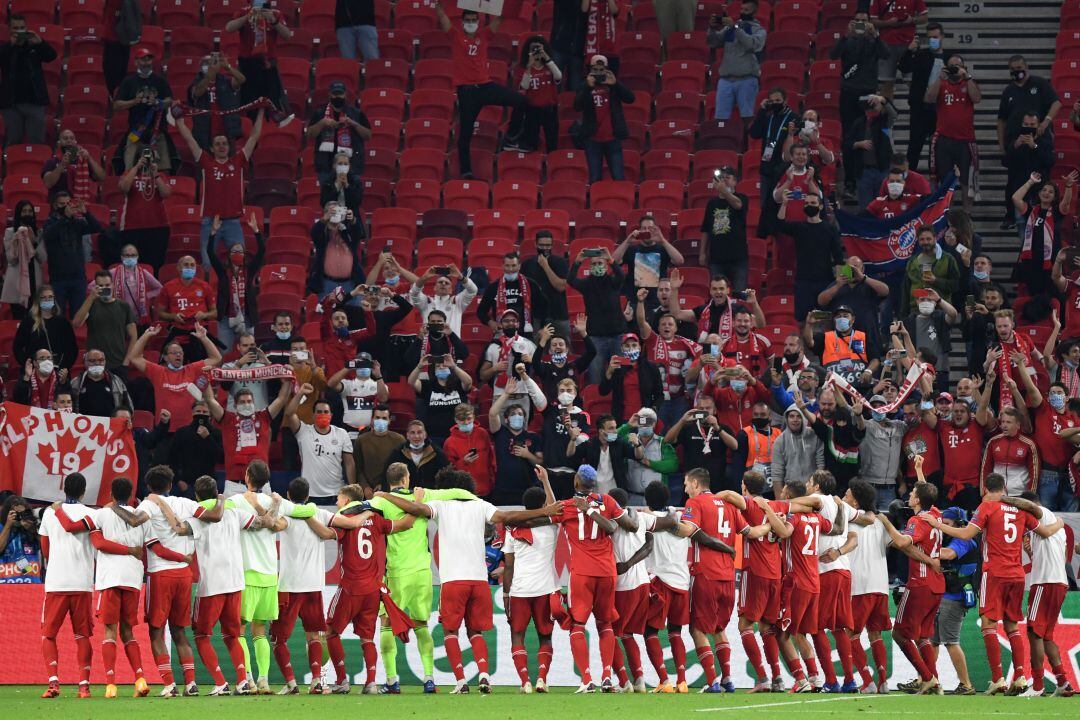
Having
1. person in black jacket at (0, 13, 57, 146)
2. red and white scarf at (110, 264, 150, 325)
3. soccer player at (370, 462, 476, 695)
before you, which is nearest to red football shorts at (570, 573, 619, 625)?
soccer player at (370, 462, 476, 695)

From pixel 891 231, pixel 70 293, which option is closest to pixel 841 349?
pixel 891 231

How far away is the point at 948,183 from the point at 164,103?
36.2ft

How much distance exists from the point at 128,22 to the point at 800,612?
15441 millimetres

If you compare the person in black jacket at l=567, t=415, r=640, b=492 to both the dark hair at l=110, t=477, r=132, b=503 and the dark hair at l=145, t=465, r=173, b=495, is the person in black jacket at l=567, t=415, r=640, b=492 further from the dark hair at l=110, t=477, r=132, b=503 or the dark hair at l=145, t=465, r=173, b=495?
the dark hair at l=110, t=477, r=132, b=503

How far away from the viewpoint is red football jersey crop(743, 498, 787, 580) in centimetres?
1642

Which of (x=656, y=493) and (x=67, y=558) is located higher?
(x=656, y=493)

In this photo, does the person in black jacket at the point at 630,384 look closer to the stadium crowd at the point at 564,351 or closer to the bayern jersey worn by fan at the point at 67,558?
Result: the stadium crowd at the point at 564,351

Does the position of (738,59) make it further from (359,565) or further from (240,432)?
(359,565)

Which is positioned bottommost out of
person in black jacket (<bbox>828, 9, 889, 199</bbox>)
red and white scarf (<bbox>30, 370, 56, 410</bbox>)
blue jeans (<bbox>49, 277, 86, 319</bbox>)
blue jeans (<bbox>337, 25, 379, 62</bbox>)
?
red and white scarf (<bbox>30, 370, 56, 410</bbox>)

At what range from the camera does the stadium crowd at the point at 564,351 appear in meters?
16.0

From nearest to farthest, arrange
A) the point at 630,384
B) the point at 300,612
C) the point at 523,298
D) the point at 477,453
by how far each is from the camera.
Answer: the point at 300,612 → the point at 477,453 → the point at 630,384 → the point at 523,298

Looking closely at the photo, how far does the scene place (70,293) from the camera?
22.5 metres

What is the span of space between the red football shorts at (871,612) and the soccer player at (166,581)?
622 cm

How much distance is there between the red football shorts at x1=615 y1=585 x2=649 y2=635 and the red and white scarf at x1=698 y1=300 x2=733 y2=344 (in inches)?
228
